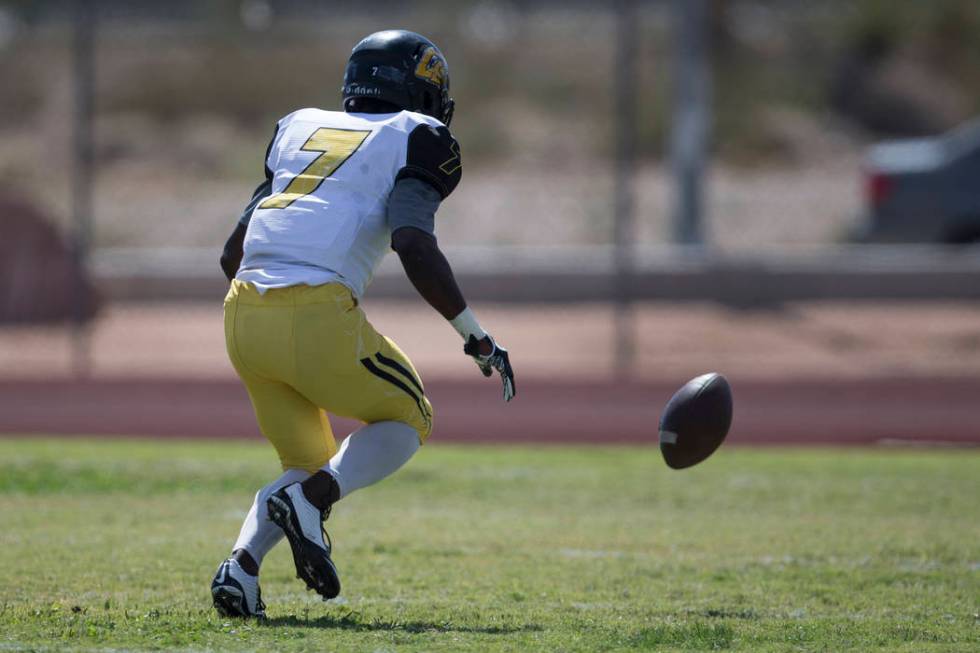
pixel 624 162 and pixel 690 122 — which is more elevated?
pixel 690 122

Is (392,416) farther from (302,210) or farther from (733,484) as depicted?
(733,484)

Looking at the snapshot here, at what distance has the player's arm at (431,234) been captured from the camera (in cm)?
406

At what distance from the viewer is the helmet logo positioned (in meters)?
4.43

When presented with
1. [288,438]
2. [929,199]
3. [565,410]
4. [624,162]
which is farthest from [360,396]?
[929,199]

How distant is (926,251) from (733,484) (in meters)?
7.73

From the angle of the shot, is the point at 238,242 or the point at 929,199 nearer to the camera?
the point at 238,242

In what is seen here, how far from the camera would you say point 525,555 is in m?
5.50

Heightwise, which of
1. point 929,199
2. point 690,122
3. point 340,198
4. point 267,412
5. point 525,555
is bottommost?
point 525,555

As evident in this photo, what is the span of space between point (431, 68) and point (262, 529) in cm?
153

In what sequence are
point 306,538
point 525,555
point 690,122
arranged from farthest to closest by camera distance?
point 690,122 → point 525,555 → point 306,538

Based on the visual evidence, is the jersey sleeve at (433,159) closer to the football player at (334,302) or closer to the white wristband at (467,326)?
the football player at (334,302)

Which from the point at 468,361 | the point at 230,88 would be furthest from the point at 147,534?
the point at 230,88

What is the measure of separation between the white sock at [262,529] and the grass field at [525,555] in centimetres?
22

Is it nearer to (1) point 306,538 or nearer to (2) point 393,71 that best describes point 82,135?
(2) point 393,71
